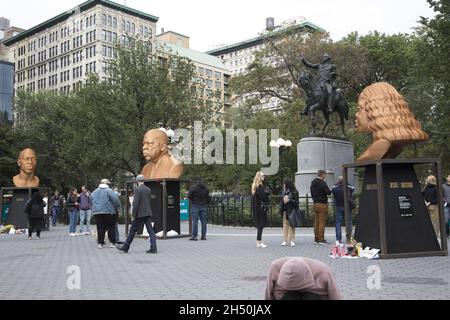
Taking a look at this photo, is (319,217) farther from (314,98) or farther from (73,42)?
(73,42)

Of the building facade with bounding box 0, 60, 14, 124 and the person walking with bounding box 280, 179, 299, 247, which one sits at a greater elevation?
the building facade with bounding box 0, 60, 14, 124

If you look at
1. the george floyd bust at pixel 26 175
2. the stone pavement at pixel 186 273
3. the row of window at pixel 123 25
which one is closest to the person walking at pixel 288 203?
the stone pavement at pixel 186 273

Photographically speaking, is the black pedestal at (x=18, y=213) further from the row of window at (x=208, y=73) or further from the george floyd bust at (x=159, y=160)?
the row of window at (x=208, y=73)

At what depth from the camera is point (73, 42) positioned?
102 metres

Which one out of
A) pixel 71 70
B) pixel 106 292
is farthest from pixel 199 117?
pixel 71 70

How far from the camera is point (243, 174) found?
130ft

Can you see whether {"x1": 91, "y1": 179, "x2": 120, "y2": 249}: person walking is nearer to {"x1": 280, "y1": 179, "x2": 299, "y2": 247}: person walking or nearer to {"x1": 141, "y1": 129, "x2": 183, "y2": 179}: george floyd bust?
{"x1": 141, "y1": 129, "x2": 183, "y2": 179}: george floyd bust

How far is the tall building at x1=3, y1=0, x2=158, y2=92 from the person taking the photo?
97312mm

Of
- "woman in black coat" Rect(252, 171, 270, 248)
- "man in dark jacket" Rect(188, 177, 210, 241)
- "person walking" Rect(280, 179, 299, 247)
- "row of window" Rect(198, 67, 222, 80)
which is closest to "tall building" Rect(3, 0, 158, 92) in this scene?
"row of window" Rect(198, 67, 222, 80)

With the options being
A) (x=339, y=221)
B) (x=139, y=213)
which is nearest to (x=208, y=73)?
(x=139, y=213)

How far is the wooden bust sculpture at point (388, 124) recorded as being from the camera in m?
11.3

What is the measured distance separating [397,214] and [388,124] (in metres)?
2.10

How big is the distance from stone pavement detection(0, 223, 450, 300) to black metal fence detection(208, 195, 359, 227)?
7.17 m
